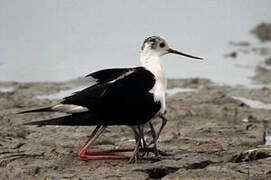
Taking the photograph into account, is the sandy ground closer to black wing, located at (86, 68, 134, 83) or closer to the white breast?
the white breast

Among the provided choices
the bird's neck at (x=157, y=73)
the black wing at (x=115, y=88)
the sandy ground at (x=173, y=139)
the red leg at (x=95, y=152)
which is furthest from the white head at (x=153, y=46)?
the sandy ground at (x=173, y=139)

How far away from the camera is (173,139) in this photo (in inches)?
241

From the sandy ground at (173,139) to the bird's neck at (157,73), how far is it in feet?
1.82

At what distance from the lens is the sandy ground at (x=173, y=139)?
4.76 meters

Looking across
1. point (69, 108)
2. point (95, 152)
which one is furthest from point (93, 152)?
point (69, 108)

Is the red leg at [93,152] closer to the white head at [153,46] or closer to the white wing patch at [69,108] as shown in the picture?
the white wing patch at [69,108]

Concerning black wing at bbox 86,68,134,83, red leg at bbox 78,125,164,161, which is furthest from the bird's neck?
red leg at bbox 78,125,164,161

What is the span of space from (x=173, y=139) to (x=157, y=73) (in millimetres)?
1164

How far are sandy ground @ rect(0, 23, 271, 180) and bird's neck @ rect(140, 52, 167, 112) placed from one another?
553 mm

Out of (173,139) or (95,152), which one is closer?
(95,152)

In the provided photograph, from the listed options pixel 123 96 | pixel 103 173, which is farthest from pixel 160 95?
pixel 103 173

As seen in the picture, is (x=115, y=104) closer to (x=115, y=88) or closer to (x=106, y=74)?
(x=115, y=88)

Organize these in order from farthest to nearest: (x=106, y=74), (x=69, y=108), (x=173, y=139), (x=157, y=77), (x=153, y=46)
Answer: (x=173, y=139) → (x=153, y=46) → (x=157, y=77) → (x=106, y=74) → (x=69, y=108)

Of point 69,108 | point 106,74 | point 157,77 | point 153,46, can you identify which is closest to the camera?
point 69,108
